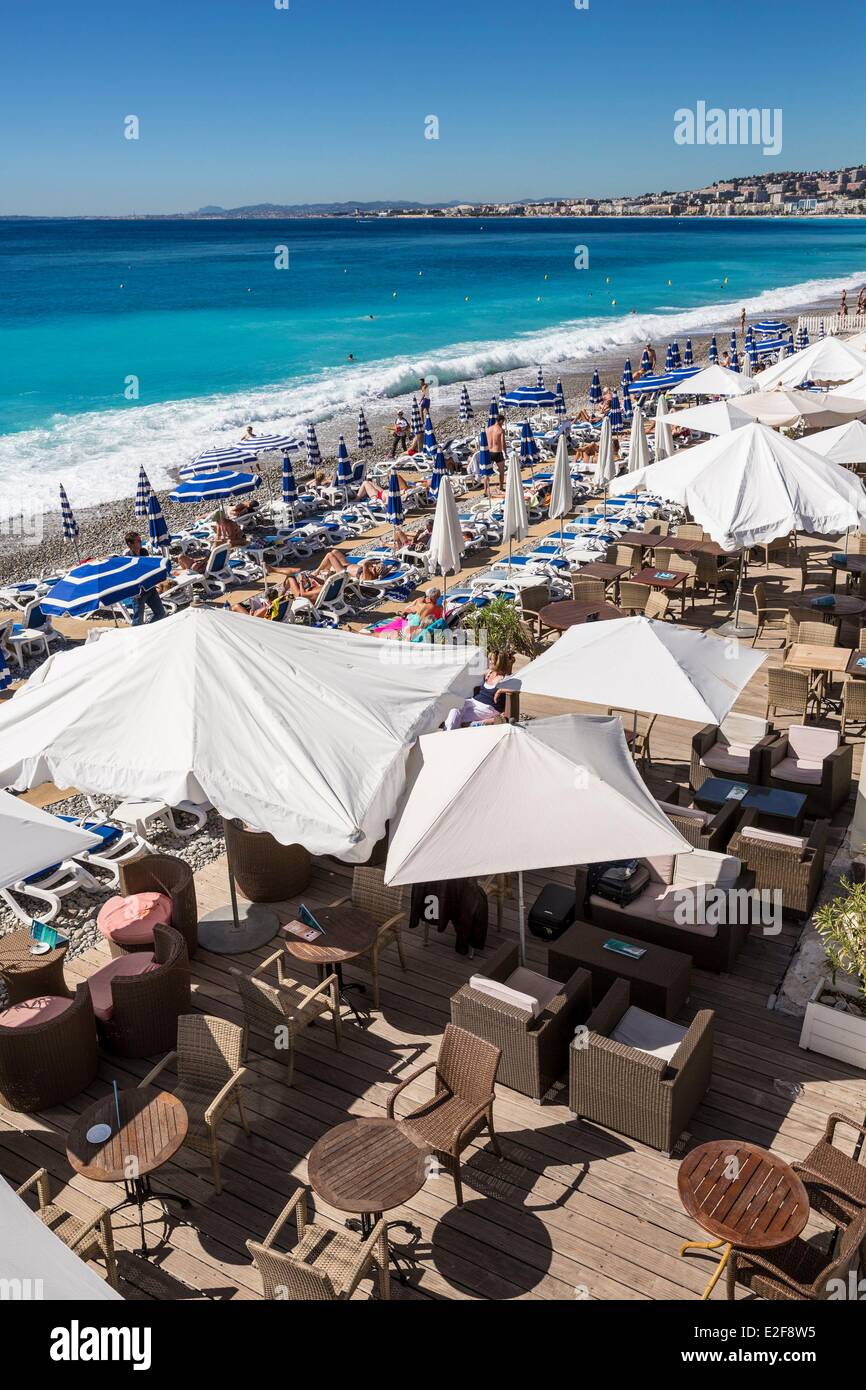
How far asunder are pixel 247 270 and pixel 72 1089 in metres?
113

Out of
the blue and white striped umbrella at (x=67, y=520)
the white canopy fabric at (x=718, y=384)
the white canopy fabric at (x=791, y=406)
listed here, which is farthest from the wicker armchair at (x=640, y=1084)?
the blue and white striped umbrella at (x=67, y=520)

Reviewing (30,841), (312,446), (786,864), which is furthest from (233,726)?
(312,446)

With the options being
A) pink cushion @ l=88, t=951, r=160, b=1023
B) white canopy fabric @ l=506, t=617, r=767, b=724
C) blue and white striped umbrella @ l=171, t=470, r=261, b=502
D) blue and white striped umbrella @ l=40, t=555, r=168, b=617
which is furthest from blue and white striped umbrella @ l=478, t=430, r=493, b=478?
pink cushion @ l=88, t=951, r=160, b=1023

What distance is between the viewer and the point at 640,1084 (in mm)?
5559

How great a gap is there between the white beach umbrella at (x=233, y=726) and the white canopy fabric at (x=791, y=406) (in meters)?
11.6

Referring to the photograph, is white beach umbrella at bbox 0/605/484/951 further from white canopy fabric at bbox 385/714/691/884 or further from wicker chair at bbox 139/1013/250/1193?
wicker chair at bbox 139/1013/250/1193

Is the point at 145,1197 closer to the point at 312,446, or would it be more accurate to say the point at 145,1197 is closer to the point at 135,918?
the point at 135,918

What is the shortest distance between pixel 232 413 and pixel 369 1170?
3848 centimetres

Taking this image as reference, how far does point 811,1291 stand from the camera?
4492 mm

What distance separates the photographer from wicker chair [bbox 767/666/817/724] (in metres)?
10.3

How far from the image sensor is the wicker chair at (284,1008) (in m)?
6.25

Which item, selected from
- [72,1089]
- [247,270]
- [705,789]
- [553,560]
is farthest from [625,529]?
[247,270]

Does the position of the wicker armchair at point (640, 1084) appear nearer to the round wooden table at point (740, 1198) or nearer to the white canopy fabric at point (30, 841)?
the round wooden table at point (740, 1198)

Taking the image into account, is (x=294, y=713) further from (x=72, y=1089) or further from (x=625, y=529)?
(x=625, y=529)
